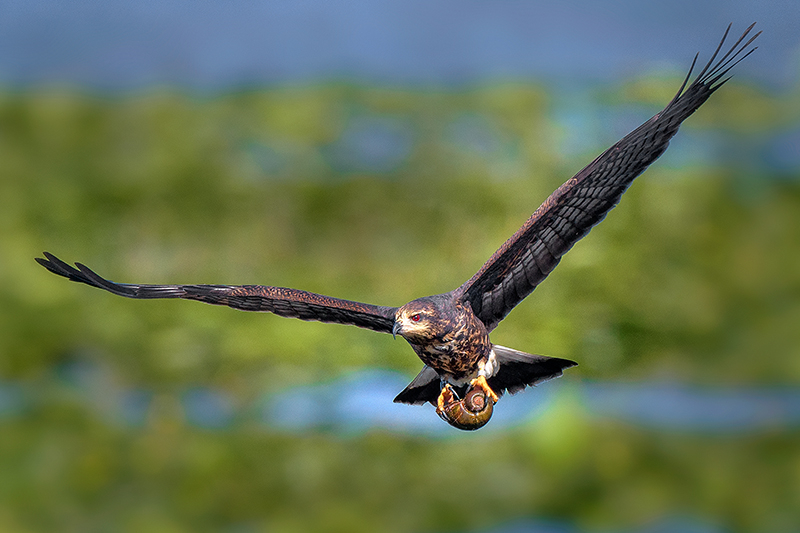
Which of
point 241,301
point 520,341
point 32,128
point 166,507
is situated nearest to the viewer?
point 241,301

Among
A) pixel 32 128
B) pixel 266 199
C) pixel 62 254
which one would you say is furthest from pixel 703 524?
pixel 32 128

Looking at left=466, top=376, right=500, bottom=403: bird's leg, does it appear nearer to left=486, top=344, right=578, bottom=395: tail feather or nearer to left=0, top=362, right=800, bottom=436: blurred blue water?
left=486, top=344, right=578, bottom=395: tail feather

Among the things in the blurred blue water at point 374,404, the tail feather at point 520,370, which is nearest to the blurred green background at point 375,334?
the blurred blue water at point 374,404

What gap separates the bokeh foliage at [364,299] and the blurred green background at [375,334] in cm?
2

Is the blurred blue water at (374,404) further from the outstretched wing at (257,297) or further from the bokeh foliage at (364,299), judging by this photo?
the outstretched wing at (257,297)

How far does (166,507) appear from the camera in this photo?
6.04m

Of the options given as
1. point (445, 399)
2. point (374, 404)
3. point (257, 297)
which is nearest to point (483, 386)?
point (445, 399)

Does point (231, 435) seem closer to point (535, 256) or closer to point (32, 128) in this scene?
point (32, 128)

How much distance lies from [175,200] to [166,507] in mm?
2431

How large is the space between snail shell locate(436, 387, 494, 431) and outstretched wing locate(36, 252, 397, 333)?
0.26 metres

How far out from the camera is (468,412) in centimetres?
177

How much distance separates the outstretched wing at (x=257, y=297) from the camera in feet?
6.18

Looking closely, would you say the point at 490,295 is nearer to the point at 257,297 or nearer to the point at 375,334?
the point at 257,297

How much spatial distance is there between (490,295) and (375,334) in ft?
11.7
